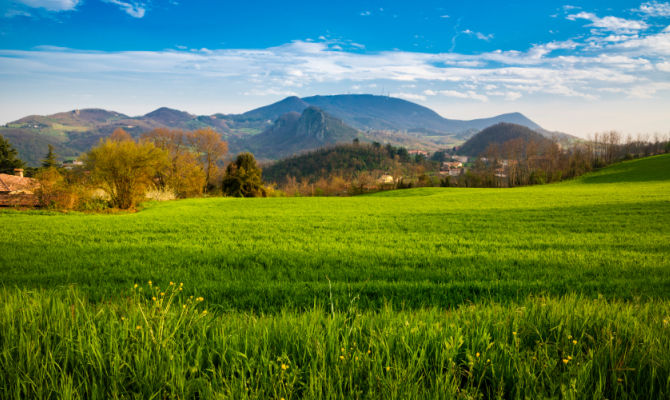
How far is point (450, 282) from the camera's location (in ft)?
21.2

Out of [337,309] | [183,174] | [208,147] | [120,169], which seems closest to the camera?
[337,309]

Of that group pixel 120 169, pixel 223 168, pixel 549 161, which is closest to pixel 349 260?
pixel 120 169

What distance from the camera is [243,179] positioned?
4975 cm

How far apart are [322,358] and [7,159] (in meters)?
84.4

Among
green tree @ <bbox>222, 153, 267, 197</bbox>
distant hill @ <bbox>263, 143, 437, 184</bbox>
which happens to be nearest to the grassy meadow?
green tree @ <bbox>222, 153, 267, 197</bbox>

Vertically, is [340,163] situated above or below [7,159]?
above

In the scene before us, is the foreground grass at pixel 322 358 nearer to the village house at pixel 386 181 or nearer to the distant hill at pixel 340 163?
the village house at pixel 386 181

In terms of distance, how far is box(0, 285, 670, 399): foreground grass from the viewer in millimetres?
1595

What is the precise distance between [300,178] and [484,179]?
221ft

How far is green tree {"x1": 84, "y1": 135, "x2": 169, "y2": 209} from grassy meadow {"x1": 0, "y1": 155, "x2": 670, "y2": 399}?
Result: 411 inches

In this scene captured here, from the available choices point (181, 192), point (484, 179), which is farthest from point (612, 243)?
point (484, 179)

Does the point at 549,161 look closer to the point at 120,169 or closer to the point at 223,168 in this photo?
the point at 223,168

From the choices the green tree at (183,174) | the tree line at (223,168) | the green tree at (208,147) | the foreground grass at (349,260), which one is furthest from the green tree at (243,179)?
the foreground grass at (349,260)

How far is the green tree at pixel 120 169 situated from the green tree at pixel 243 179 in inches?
917
